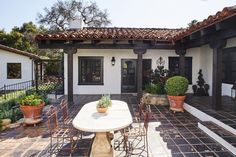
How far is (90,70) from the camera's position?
11.0 m

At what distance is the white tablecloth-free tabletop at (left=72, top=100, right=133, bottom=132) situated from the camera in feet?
11.3

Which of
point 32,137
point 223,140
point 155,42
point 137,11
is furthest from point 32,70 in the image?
point 223,140

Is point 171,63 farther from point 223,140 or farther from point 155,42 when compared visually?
point 223,140

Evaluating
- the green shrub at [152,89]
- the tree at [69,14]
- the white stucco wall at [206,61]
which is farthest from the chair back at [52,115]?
the tree at [69,14]

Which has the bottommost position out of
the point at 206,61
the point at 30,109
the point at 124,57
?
the point at 30,109

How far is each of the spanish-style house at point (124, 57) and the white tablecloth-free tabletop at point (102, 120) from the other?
14.5ft

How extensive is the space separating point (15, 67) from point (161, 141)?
1428 cm

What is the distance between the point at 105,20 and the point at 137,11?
835 cm

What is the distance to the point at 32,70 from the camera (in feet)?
52.8

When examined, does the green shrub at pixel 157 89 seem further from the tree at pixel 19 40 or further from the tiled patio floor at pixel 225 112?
the tree at pixel 19 40

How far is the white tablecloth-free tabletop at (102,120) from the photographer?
344 cm

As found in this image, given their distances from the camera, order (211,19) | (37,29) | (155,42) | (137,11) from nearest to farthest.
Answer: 1. (211,19)
2. (155,42)
3. (137,11)
4. (37,29)

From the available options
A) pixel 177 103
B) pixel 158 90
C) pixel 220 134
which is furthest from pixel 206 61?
pixel 220 134

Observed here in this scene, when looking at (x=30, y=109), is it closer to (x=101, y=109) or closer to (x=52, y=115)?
(x=52, y=115)
